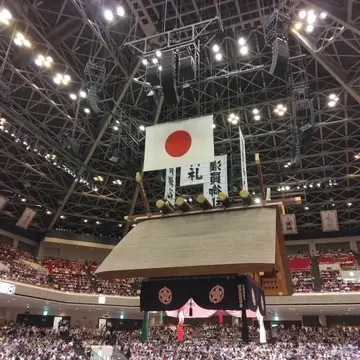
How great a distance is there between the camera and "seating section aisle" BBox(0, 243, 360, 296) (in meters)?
17.1

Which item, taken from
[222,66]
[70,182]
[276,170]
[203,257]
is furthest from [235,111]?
[203,257]

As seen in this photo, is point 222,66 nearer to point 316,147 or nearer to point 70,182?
point 316,147

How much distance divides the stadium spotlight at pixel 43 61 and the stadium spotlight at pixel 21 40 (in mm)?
532

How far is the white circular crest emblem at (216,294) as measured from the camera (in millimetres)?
3990

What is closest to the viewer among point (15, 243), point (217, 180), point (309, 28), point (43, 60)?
point (217, 180)

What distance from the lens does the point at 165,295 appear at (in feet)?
14.1

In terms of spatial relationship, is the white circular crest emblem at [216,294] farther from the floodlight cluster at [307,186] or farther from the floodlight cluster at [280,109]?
the floodlight cluster at [307,186]

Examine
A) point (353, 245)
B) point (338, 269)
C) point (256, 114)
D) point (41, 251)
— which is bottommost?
point (338, 269)

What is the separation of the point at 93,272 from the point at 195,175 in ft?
43.9

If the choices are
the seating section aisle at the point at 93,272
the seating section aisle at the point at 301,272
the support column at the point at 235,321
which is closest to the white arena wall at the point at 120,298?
the seating section aisle at the point at 93,272

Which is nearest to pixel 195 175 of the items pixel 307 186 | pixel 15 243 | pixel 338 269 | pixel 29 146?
pixel 29 146

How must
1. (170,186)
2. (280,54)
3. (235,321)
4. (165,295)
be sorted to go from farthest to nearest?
(235,321) < (280,54) < (170,186) < (165,295)

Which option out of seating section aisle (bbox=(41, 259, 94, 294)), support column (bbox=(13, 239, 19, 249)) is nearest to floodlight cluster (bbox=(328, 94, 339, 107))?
seating section aisle (bbox=(41, 259, 94, 294))

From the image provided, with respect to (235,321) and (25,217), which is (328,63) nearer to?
(25,217)
